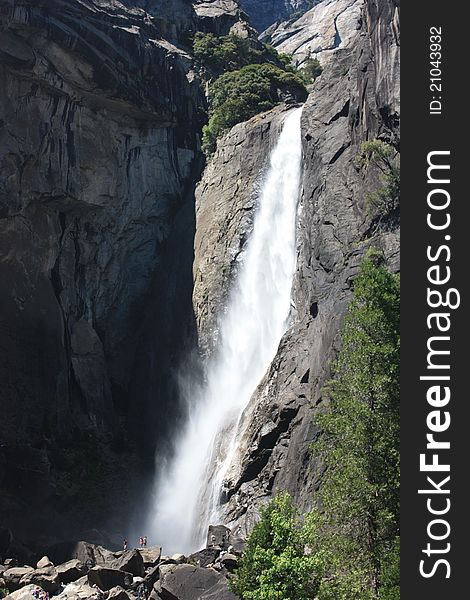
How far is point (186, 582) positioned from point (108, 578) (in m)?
4.42

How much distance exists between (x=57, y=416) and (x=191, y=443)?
7493 millimetres

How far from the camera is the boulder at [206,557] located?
22.5 m

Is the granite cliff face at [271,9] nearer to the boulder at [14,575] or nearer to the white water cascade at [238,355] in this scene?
the white water cascade at [238,355]

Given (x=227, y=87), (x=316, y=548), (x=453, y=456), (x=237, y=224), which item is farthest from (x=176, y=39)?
(x=453, y=456)

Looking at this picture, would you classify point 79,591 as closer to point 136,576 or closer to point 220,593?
point 136,576

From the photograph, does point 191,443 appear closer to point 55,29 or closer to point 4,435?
point 4,435

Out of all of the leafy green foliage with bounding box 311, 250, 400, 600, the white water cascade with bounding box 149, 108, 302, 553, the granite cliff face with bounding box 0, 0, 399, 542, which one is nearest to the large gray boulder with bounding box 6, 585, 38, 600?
the granite cliff face with bounding box 0, 0, 399, 542

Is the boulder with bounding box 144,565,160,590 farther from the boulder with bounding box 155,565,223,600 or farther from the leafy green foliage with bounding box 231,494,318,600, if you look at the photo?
the leafy green foliage with bounding box 231,494,318,600

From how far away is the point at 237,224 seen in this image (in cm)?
4012

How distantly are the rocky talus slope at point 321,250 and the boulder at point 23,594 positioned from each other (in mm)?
7839

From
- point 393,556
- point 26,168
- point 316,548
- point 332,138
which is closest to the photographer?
point 393,556

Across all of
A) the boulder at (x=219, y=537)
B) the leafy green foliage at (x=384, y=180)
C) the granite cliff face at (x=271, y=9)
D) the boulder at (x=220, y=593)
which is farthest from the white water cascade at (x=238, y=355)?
the granite cliff face at (x=271, y=9)

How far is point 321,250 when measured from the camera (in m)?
29.6

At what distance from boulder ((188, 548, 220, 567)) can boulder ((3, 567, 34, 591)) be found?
597 cm
